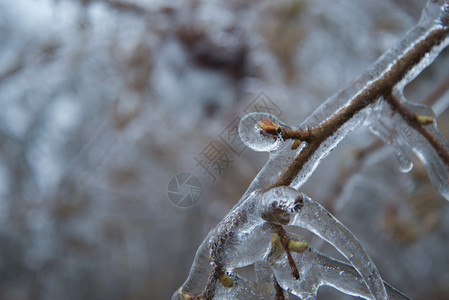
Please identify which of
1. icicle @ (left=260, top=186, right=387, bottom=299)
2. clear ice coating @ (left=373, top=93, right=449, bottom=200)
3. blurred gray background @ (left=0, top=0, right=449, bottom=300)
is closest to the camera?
icicle @ (left=260, top=186, right=387, bottom=299)

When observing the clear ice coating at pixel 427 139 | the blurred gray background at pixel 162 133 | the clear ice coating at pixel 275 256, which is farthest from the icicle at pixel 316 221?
the blurred gray background at pixel 162 133

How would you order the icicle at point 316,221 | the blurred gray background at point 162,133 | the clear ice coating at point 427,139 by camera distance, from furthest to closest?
1. the blurred gray background at point 162,133
2. the clear ice coating at point 427,139
3. the icicle at point 316,221

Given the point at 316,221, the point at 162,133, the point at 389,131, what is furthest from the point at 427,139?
the point at 162,133

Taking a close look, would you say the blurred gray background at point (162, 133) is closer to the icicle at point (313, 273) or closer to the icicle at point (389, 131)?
the icicle at point (389, 131)

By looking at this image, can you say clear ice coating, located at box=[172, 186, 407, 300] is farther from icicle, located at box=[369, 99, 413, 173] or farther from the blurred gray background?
the blurred gray background

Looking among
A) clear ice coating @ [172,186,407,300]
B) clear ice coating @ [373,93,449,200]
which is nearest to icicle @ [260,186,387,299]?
clear ice coating @ [172,186,407,300]

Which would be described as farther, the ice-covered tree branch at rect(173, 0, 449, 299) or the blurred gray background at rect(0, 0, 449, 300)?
the blurred gray background at rect(0, 0, 449, 300)
